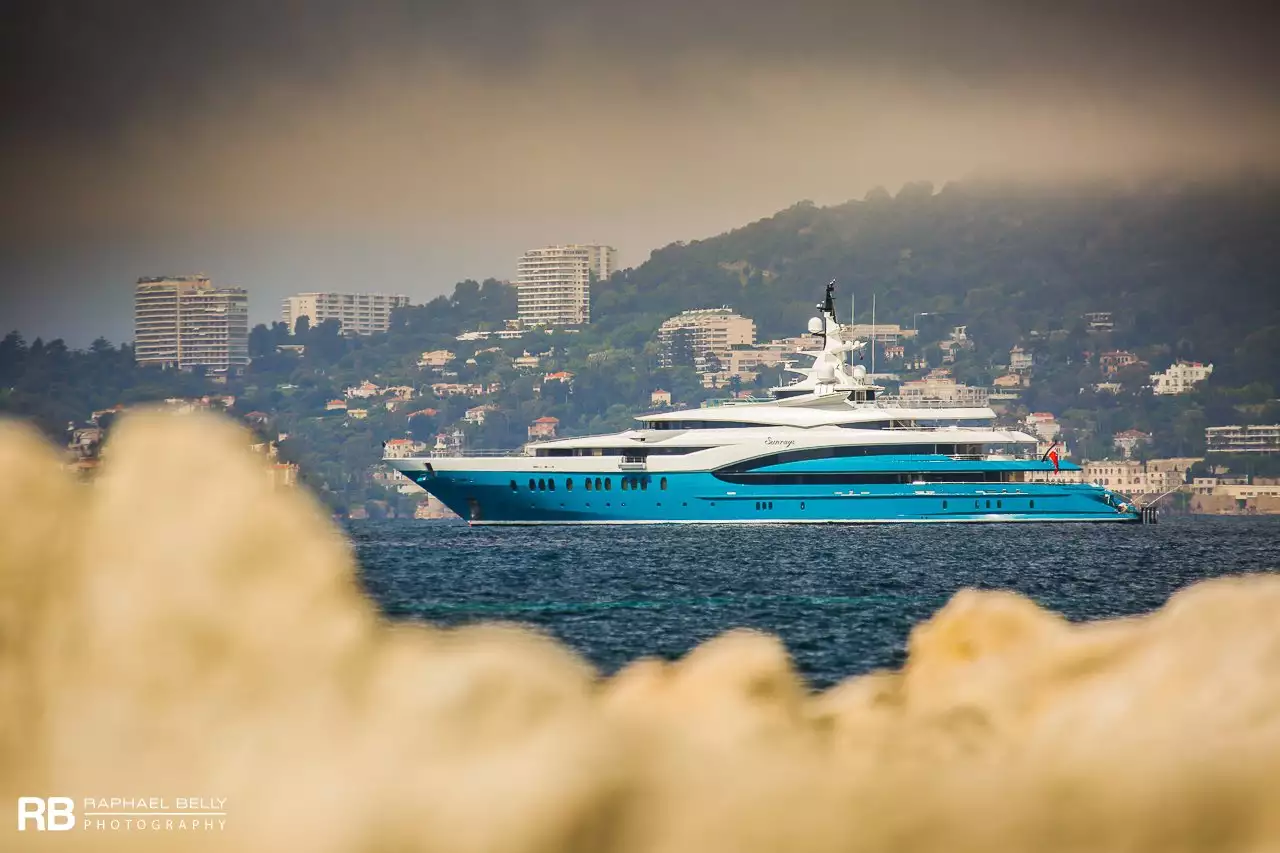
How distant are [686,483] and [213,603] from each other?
6247cm

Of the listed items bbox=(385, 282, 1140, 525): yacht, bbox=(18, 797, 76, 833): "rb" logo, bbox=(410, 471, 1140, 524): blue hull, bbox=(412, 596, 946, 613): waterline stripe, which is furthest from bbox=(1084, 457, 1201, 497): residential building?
bbox=(18, 797, 76, 833): "rb" logo

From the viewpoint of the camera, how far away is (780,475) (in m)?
72.9

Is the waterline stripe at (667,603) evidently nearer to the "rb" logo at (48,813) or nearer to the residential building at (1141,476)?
the "rb" logo at (48,813)

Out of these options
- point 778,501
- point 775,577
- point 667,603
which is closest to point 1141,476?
point 778,501

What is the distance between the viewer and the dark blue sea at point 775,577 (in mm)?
31062

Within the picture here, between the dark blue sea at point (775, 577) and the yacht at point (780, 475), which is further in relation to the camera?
the yacht at point (780, 475)

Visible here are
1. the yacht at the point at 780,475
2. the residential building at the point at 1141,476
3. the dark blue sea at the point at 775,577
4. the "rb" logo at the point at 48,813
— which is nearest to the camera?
the "rb" logo at the point at 48,813

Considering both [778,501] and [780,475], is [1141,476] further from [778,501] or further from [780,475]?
[780,475]

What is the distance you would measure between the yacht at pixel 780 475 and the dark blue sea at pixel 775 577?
1.24 meters

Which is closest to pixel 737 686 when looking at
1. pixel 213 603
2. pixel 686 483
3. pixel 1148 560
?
pixel 213 603

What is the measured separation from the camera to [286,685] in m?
10.0

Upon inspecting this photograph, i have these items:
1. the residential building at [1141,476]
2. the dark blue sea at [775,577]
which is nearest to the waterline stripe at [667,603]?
the dark blue sea at [775,577]

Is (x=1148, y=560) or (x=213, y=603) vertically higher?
(x=213, y=603)

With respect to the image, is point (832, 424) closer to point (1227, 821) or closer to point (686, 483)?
point (686, 483)
